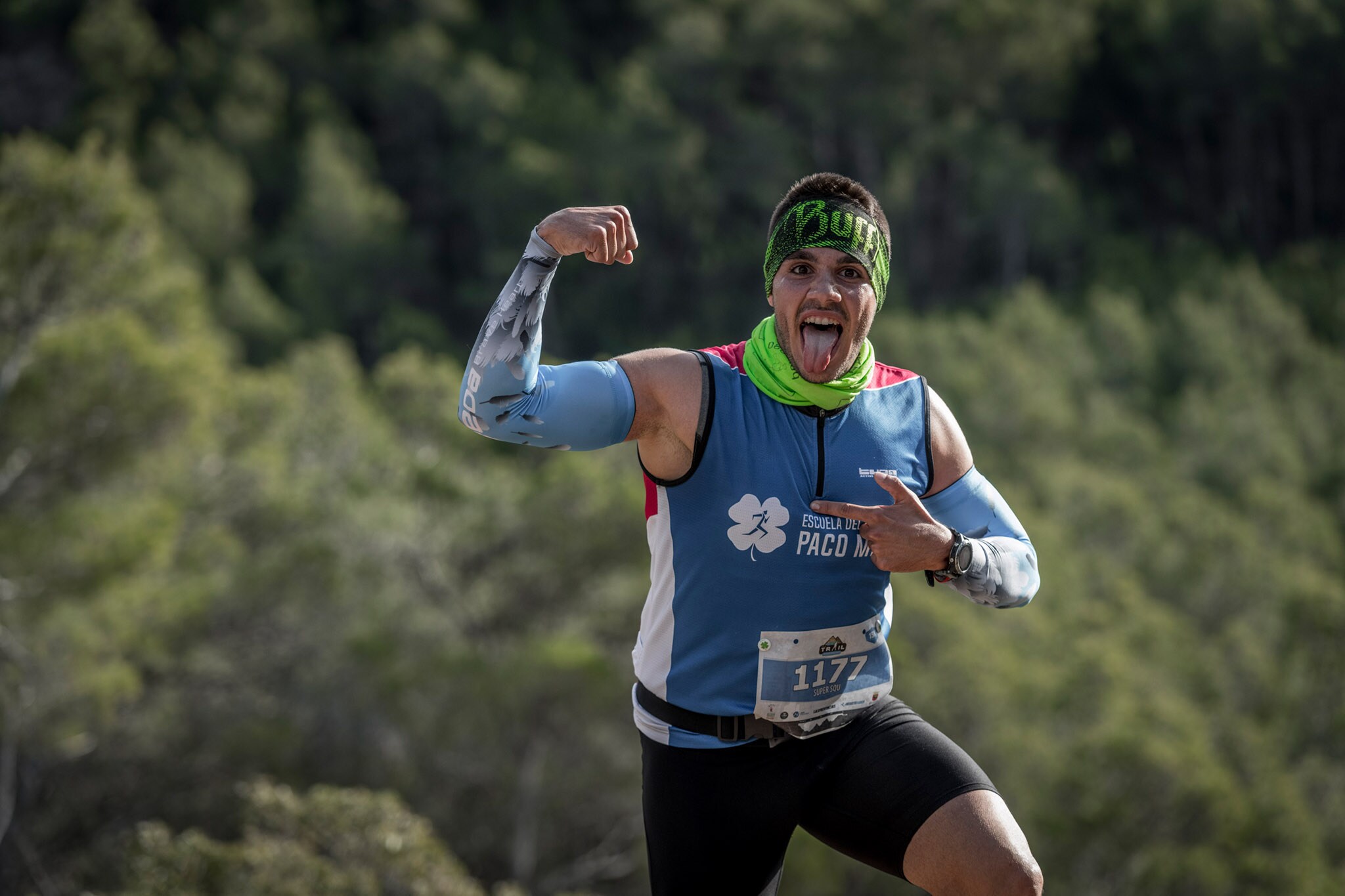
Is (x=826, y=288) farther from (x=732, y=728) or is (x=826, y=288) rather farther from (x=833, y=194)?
(x=732, y=728)

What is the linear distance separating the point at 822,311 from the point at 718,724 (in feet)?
2.56

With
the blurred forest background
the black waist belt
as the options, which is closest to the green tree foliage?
the blurred forest background

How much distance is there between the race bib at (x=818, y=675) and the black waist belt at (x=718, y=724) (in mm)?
24

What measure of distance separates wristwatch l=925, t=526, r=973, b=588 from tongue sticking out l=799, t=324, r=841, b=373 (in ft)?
1.22

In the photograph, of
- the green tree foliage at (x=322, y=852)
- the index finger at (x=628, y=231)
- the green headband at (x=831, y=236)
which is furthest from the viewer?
the green tree foliage at (x=322, y=852)

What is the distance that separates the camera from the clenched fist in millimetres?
2178

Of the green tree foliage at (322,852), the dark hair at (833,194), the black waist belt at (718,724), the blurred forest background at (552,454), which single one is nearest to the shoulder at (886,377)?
the dark hair at (833,194)

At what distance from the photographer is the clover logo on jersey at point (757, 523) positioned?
224 cm

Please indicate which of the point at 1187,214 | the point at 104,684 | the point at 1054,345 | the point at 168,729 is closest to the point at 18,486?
the point at 104,684

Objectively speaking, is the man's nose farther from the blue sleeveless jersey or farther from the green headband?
the blue sleeveless jersey

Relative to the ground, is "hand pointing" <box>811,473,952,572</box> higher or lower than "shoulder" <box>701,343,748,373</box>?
lower

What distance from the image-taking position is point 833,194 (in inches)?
95.6

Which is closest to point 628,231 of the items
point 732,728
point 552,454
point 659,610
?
point 659,610

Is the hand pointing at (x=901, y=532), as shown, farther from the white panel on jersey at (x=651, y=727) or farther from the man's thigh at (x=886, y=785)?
the white panel on jersey at (x=651, y=727)
